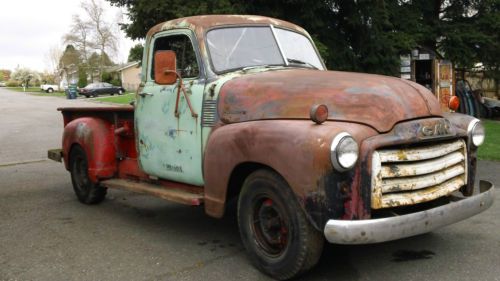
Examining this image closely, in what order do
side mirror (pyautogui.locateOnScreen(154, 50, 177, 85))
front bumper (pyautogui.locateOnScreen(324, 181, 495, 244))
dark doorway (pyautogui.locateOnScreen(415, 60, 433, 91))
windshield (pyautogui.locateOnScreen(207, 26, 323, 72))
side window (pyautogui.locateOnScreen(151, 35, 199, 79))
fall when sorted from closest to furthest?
front bumper (pyautogui.locateOnScreen(324, 181, 495, 244)), side mirror (pyautogui.locateOnScreen(154, 50, 177, 85)), windshield (pyautogui.locateOnScreen(207, 26, 323, 72)), side window (pyautogui.locateOnScreen(151, 35, 199, 79)), dark doorway (pyautogui.locateOnScreen(415, 60, 433, 91))

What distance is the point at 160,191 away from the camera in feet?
17.6

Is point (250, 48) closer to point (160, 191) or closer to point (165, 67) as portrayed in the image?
point (165, 67)

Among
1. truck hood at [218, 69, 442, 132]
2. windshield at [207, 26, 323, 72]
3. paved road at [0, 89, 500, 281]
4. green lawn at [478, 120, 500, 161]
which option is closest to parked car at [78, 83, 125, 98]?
green lawn at [478, 120, 500, 161]

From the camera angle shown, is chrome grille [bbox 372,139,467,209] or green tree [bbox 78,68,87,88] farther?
green tree [bbox 78,68,87,88]

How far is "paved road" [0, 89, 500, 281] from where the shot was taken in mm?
4352

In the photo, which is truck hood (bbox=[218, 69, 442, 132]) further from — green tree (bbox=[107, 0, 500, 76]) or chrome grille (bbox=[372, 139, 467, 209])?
green tree (bbox=[107, 0, 500, 76])

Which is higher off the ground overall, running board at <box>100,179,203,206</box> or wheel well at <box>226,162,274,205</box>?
wheel well at <box>226,162,274,205</box>

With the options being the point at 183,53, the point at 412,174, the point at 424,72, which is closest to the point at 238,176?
the point at 412,174

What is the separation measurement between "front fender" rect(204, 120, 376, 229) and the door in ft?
2.53

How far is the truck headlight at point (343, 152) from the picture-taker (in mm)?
3596

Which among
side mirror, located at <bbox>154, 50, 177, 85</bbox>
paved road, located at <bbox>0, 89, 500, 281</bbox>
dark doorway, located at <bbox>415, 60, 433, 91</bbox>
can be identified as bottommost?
paved road, located at <bbox>0, 89, 500, 281</bbox>

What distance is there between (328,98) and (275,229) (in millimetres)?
1101

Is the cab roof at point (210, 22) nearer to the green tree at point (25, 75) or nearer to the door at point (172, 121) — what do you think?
the door at point (172, 121)

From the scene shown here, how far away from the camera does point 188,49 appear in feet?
17.6
